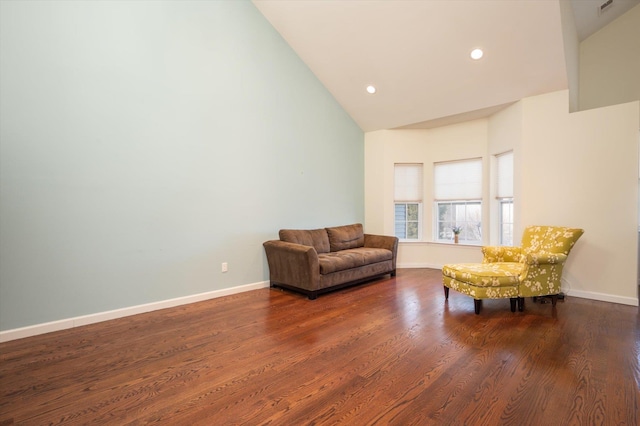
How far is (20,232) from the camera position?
108 inches

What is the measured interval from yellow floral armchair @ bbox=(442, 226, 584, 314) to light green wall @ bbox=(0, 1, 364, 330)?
8.70 feet

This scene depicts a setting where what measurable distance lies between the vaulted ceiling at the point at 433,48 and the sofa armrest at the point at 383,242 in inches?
83.8

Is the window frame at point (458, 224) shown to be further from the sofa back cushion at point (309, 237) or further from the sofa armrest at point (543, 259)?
the sofa back cushion at point (309, 237)

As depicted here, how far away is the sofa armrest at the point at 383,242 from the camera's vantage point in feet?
17.4

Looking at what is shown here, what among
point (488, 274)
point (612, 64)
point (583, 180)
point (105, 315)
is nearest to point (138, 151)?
point (105, 315)

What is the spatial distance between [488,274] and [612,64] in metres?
4.34

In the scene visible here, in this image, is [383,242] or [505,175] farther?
[383,242]

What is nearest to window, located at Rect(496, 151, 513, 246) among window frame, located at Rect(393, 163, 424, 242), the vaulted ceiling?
the vaulted ceiling

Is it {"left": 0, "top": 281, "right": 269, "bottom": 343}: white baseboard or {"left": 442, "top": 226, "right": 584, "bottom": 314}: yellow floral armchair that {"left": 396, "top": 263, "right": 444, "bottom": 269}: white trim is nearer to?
{"left": 442, "top": 226, "right": 584, "bottom": 314}: yellow floral armchair

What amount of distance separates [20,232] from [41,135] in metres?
0.88

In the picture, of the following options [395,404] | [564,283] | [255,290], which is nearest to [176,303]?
[255,290]

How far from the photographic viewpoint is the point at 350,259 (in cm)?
446

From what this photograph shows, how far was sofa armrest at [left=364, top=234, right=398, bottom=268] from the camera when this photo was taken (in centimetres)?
530

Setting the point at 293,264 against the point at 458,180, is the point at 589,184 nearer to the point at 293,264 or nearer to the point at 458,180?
the point at 458,180
